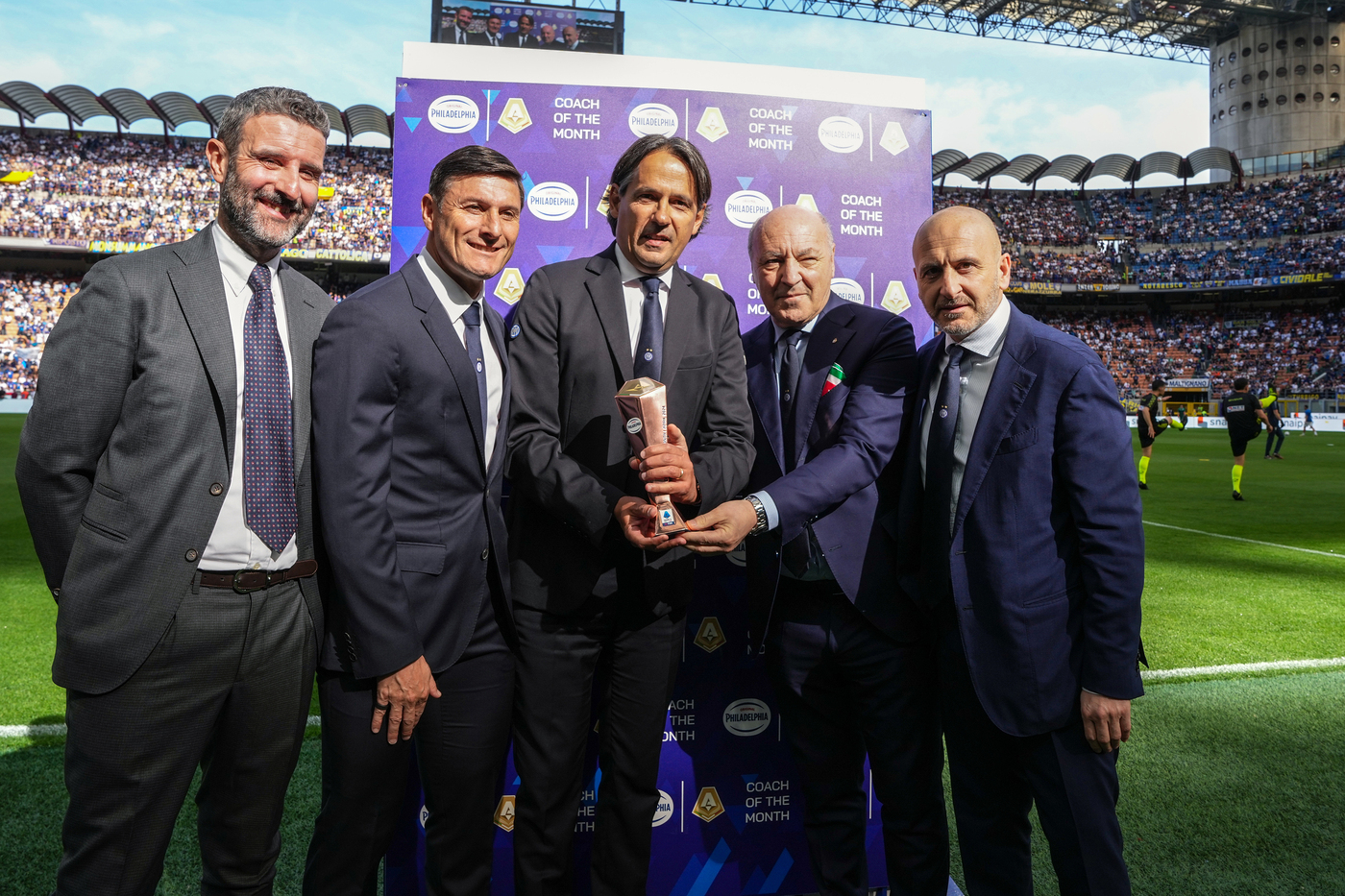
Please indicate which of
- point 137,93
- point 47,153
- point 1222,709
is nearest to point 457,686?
point 1222,709

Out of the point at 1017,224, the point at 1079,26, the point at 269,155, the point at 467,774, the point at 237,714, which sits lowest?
the point at 467,774

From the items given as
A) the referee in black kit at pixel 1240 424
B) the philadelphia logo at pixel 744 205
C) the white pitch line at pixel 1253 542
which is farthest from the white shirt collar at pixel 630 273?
the referee in black kit at pixel 1240 424

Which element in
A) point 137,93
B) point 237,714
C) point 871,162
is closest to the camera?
point 237,714

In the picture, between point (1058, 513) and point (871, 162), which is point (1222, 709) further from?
point (871, 162)

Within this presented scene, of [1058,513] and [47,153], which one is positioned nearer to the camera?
[1058,513]

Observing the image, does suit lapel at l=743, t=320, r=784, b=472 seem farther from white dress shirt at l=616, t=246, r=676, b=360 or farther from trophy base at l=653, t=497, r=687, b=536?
trophy base at l=653, t=497, r=687, b=536

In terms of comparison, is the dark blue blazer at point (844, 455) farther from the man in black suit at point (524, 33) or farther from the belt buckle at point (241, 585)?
the man in black suit at point (524, 33)

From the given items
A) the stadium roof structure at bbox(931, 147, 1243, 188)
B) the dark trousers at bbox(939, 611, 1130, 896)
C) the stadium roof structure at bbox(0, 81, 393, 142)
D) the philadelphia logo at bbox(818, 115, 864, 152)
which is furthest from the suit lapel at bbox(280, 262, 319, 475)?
the stadium roof structure at bbox(931, 147, 1243, 188)

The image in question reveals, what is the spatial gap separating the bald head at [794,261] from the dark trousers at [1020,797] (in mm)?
1129

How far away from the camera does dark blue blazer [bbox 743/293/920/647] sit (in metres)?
2.32

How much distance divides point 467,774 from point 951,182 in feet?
171

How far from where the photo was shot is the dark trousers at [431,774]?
2039mm

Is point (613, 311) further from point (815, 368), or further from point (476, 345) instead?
point (815, 368)

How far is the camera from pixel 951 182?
47.8 meters
